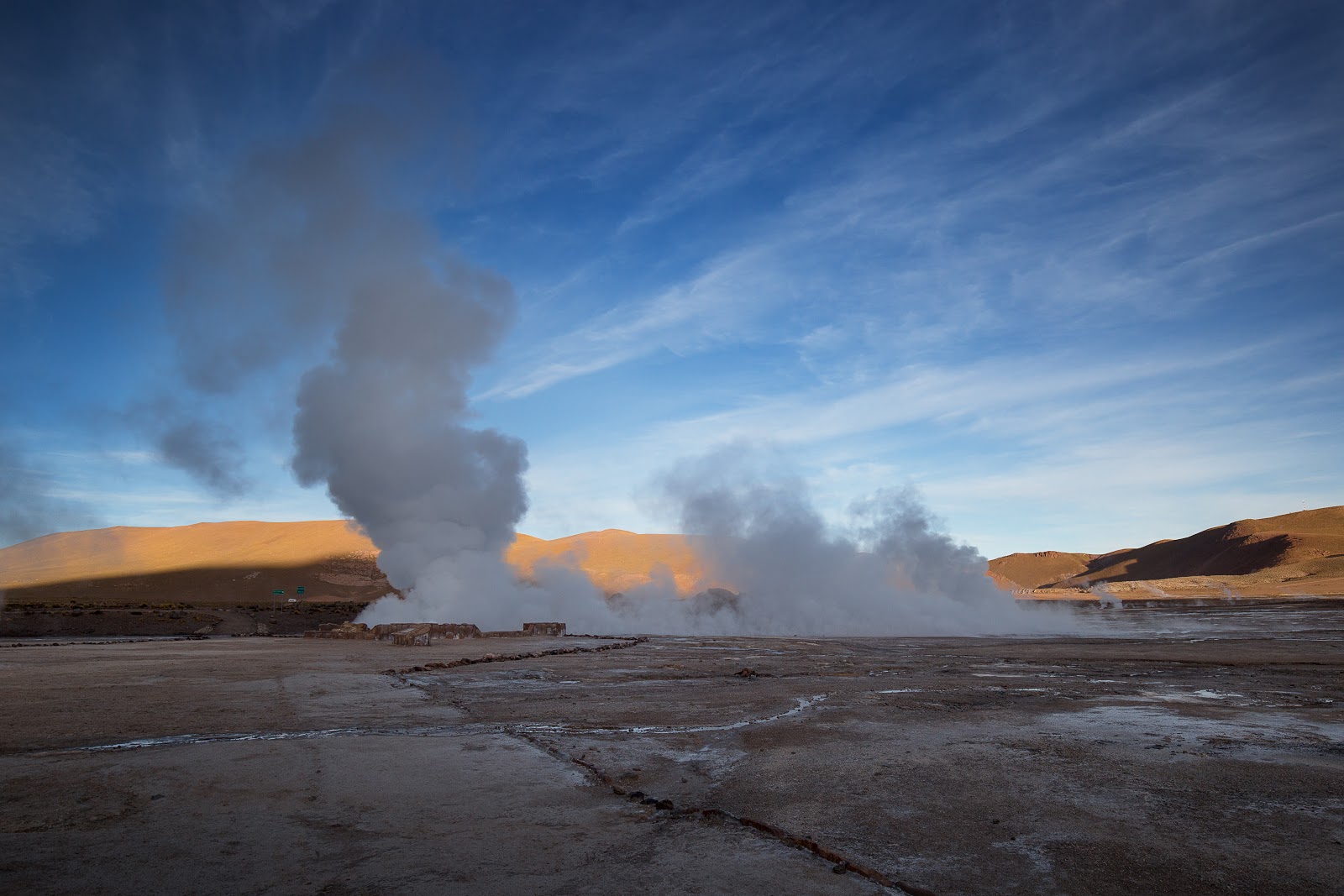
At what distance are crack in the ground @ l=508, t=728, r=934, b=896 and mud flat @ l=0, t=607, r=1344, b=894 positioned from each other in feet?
0.08

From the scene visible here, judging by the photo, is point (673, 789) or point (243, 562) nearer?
point (673, 789)

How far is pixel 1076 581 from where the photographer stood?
144 metres

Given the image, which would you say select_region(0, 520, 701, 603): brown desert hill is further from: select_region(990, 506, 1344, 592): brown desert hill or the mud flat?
select_region(990, 506, 1344, 592): brown desert hill

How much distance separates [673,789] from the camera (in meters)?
5.89

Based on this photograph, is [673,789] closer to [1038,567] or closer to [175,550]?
[175,550]

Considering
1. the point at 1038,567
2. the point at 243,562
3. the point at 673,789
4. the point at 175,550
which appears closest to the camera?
the point at 673,789

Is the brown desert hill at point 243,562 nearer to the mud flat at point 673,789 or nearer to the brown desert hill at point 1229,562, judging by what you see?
the mud flat at point 673,789

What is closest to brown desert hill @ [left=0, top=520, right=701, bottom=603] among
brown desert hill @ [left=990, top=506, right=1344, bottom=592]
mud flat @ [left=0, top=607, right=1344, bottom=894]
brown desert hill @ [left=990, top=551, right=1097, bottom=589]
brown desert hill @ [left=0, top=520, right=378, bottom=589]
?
brown desert hill @ [left=0, top=520, right=378, bottom=589]

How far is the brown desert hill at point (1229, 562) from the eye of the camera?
97.0 m

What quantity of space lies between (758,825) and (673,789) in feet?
4.33

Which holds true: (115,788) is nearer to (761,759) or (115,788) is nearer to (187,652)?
(761,759)

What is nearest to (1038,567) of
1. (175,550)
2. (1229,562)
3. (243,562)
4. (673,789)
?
(1229,562)

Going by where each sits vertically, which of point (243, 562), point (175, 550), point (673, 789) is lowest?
point (673, 789)

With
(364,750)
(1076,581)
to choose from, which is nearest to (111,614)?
(364,750)
